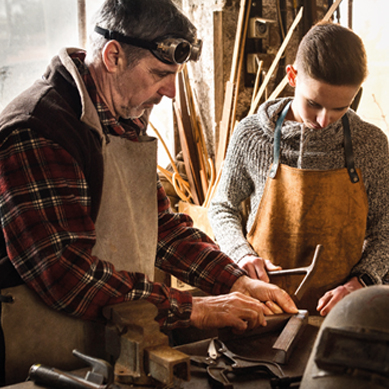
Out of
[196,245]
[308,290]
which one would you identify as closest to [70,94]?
[196,245]

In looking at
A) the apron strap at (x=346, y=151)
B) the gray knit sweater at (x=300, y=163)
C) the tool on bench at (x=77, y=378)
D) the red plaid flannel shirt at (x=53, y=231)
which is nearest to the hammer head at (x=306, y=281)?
the gray knit sweater at (x=300, y=163)

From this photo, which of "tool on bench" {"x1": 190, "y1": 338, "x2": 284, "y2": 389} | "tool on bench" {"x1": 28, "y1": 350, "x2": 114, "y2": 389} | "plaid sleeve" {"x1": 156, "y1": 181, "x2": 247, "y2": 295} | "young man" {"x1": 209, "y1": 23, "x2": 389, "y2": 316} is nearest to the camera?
"tool on bench" {"x1": 28, "y1": 350, "x2": 114, "y2": 389}

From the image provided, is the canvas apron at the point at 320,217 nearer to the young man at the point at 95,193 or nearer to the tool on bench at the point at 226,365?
the young man at the point at 95,193

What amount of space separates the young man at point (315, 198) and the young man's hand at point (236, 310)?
0.26 meters

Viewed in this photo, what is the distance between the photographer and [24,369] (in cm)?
147

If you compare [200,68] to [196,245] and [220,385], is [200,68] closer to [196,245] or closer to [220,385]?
[196,245]

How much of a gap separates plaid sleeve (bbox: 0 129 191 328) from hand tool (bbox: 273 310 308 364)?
0.54 m

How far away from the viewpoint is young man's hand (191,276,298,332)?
1.66 m

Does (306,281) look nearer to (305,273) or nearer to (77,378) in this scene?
(305,273)

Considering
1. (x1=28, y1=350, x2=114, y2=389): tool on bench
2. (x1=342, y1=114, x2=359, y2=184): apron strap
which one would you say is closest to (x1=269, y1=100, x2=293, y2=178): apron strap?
(x1=342, y1=114, x2=359, y2=184): apron strap

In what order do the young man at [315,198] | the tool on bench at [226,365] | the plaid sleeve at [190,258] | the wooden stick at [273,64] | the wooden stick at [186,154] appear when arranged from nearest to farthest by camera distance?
1. the tool on bench at [226,365]
2. the plaid sleeve at [190,258]
3. the young man at [315,198]
4. the wooden stick at [273,64]
5. the wooden stick at [186,154]

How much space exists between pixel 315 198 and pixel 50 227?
1.36 metres

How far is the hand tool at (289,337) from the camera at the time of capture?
58.7 inches

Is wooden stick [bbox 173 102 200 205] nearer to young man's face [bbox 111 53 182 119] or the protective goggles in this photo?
young man's face [bbox 111 53 182 119]
